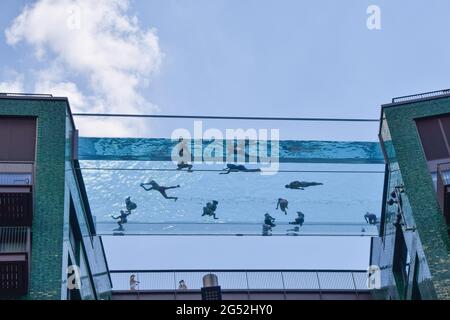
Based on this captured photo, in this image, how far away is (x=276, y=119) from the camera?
87.9 feet

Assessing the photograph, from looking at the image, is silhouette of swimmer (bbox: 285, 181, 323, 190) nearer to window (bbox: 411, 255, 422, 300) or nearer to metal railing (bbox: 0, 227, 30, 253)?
window (bbox: 411, 255, 422, 300)

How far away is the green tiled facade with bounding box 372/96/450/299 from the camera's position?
2381cm

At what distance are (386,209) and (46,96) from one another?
13.5 meters

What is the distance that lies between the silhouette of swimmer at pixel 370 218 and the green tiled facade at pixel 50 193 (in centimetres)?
1071

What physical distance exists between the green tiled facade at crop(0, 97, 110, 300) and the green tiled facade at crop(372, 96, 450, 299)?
11.8m

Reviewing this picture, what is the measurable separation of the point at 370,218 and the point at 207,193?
20.5 ft

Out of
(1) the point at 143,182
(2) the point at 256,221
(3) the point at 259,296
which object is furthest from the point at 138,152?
(3) the point at 259,296

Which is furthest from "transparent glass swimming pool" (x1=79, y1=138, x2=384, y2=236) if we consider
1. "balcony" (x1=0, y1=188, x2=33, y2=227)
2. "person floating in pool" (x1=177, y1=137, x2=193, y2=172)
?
"balcony" (x1=0, y1=188, x2=33, y2=227)

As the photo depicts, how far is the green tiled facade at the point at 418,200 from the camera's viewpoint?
78.1ft

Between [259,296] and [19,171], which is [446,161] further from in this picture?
[19,171]

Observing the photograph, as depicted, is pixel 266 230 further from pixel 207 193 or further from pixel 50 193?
pixel 50 193

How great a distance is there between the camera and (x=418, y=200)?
25531mm

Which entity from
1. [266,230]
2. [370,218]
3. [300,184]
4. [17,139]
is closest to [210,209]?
[266,230]

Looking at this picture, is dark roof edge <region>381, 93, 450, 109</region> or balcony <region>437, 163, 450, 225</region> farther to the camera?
dark roof edge <region>381, 93, 450, 109</region>
